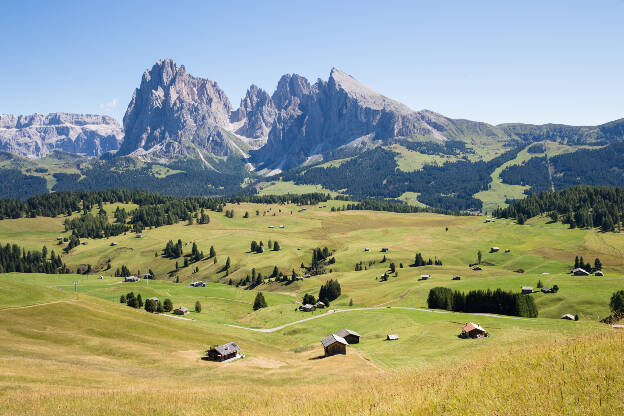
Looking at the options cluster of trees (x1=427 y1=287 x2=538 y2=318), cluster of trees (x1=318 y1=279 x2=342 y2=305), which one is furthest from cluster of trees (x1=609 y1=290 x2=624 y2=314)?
cluster of trees (x1=318 y1=279 x2=342 y2=305)

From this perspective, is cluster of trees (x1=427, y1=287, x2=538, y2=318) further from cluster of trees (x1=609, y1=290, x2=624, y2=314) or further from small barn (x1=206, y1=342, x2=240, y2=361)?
small barn (x1=206, y1=342, x2=240, y2=361)

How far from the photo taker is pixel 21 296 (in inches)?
A: 3145

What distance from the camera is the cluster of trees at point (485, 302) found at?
10388 cm

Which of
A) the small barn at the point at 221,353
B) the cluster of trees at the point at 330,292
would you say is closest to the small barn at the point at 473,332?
the small barn at the point at 221,353

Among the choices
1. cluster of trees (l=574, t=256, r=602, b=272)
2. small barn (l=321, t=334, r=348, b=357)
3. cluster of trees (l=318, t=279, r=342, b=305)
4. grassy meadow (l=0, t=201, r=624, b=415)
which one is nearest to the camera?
grassy meadow (l=0, t=201, r=624, b=415)

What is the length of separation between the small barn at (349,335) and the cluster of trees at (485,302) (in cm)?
4245

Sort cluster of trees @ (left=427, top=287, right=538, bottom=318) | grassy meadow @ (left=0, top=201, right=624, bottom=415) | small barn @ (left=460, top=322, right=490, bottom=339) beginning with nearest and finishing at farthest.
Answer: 1. grassy meadow @ (left=0, top=201, right=624, bottom=415)
2. small barn @ (left=460, top=322, right=490, bottom=339)
3. cluster of trees @ (left=427, top=287, right=538, bottom=318)

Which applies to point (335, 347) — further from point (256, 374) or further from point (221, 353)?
point (256, 374)

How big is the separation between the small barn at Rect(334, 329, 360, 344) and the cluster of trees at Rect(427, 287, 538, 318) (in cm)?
4245

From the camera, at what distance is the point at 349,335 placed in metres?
87.6

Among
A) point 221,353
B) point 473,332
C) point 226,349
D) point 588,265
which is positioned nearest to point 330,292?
point 473,332

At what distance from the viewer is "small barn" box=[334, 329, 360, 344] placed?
286 feet

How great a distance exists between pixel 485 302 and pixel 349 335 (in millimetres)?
45469

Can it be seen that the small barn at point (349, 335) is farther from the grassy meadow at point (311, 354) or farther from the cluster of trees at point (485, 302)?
the cluster of trees at point (485, 302)
